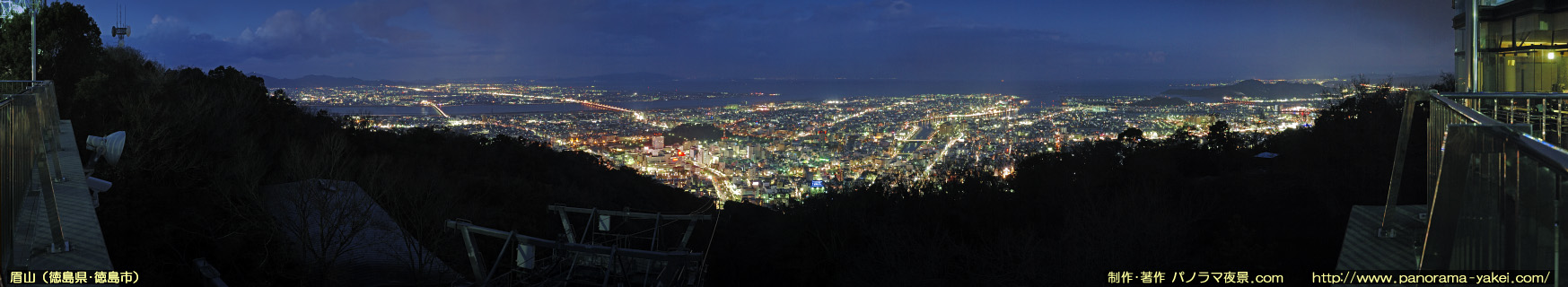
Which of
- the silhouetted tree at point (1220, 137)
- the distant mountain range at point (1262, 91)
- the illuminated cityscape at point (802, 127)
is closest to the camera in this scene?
the silhouetted tree at point (1220, 137)

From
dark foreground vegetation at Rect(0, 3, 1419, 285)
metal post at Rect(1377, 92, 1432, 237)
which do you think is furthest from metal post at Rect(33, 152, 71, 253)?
metal post at Rect(1377, 92, 1432, 237)

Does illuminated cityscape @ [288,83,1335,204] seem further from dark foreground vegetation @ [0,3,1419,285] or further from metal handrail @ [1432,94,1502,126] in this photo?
metal handrail @ [1432,94,1502,126]

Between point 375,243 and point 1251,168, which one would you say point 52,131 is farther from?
point 1251,168

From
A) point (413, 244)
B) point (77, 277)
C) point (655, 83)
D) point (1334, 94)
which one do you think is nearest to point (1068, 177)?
point (1334, 94)

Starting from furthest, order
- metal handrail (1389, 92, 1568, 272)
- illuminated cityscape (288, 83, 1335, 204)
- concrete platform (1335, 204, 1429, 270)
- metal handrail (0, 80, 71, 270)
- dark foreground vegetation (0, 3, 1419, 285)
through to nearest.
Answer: illuminated cityscape (288, 83, 1335, 204) → dark foreground vegetation (0, 3, 1419, 285) → concrete platform (1335, 204, 1429, 270) → metal handrail (0, 80, 71, 270) → metal handrail (1389, 92, 1568, 272)

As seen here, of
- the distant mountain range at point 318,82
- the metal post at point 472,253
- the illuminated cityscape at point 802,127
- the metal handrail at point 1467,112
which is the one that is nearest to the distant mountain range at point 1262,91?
the illuminated cityscape at point 802,127

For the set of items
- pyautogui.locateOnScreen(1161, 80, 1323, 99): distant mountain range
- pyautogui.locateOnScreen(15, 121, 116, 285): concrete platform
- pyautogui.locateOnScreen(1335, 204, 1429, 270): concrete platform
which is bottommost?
pyautogui.locateOnScreen(1335, 204, 1429, 270): concrete platform

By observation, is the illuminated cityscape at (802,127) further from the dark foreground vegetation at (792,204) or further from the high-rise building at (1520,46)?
the high-rise building at (1520,46)
